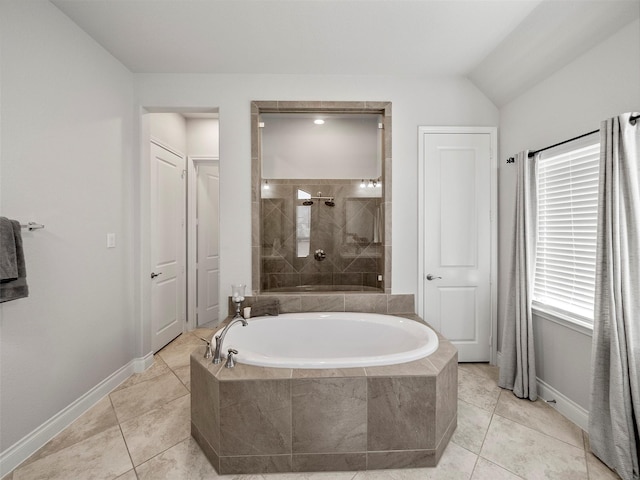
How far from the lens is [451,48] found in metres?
2.31

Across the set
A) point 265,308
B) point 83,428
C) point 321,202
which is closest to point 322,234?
point 321,202

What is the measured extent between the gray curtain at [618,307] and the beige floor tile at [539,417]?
19 centimetres

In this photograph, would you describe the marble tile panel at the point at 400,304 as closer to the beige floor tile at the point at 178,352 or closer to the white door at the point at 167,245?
the beige floor tile at the point at 178,352

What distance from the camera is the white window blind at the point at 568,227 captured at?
192cm

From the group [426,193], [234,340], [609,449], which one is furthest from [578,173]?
[234,340]

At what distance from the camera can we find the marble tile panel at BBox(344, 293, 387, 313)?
2.73m

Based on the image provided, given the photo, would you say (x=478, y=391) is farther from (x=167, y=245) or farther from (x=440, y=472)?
(x=167, y=245)

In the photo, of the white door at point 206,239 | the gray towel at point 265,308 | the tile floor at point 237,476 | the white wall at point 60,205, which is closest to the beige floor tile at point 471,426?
the tile floor at point 237,476

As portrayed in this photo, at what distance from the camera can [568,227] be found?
207 cm

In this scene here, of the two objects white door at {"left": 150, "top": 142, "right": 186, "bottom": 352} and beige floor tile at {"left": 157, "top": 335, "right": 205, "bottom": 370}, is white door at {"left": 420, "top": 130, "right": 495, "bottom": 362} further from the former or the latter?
white door at {"left": 150, "top": 142, "right": 186, "bottom": 352}

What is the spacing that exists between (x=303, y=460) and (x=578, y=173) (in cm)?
245

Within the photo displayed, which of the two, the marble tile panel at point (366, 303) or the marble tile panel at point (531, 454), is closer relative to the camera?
the marble tile panel at point (531, 454)

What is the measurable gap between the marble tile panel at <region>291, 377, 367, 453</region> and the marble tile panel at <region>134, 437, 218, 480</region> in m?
0.51

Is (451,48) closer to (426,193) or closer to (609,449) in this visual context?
(426,193)
